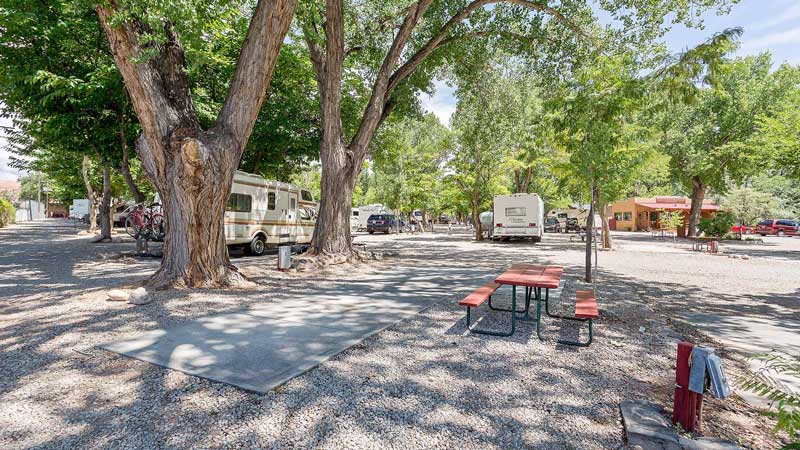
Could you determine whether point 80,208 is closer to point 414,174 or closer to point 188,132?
point 414,174

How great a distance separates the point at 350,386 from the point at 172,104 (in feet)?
20.9

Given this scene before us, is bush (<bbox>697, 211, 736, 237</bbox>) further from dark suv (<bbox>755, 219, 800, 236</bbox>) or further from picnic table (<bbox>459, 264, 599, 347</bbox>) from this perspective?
picnic table (<bbox>459, 264, 599, 347</bbox>)

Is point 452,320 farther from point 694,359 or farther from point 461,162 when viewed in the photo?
point 461,162

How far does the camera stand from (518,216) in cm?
2183

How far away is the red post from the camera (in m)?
2.56

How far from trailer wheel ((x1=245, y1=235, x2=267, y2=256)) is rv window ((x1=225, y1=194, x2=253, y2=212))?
4.51 ft

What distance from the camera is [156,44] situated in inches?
267

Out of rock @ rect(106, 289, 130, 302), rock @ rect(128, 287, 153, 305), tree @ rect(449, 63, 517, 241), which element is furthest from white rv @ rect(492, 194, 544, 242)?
rock @ rect(106, 289, 130, 302)

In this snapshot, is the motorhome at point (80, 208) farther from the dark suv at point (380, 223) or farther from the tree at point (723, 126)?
the tree at point (723, 126)

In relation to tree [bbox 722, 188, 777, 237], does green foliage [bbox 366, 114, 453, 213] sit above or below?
above

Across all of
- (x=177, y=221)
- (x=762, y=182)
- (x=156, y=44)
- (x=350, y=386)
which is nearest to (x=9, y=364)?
(x=350, y=386)

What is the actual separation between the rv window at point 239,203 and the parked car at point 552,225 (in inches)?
1284

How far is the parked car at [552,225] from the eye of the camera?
38.2 metres

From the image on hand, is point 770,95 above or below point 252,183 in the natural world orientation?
above
